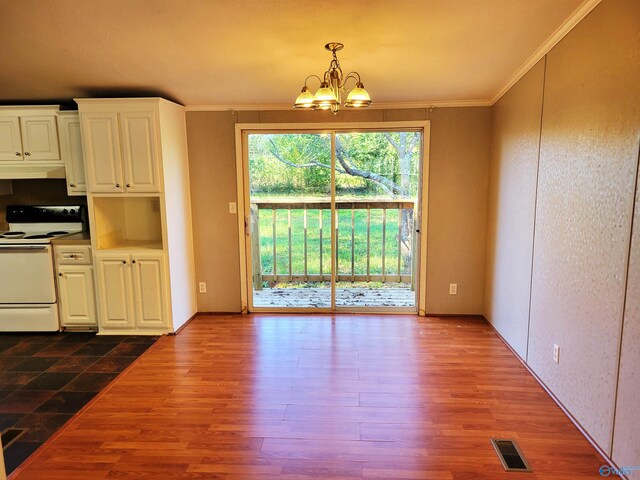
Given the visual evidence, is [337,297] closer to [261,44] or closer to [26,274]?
[261,44]

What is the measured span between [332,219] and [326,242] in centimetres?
37

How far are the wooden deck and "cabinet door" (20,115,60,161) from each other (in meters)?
2.44

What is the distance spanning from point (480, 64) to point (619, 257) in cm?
168

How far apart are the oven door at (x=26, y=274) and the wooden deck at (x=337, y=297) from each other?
1.98 metres

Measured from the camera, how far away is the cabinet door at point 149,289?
3465mm

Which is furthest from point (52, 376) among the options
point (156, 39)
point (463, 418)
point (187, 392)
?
point (463, 418)

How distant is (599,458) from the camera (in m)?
1.89

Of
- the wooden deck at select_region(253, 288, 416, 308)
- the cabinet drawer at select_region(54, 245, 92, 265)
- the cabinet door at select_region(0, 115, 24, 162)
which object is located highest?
the cabinet door at select_region(0, 115, 24, 162)

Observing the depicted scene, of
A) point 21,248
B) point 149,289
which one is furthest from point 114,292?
point 21,248

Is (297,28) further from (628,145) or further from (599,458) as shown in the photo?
(599,458)

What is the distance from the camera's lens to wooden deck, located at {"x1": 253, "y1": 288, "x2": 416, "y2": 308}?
4.32 metres

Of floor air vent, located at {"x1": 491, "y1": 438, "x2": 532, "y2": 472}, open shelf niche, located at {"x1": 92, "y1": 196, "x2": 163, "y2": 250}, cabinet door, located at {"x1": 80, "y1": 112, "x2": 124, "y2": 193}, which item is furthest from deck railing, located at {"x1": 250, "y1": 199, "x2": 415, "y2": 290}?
floor air vent, located at {"x1": 491, "y1": 438, "x2": 532, "y2": 472}

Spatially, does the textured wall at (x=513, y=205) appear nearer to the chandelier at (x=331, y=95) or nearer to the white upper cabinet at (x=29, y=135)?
the chandelier at (x=331, y=95)

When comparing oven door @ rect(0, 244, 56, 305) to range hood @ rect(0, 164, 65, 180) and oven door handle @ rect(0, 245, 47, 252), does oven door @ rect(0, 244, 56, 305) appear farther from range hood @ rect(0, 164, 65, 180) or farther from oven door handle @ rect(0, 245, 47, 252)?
range hood @ rect(0, 164, 65, 180)
